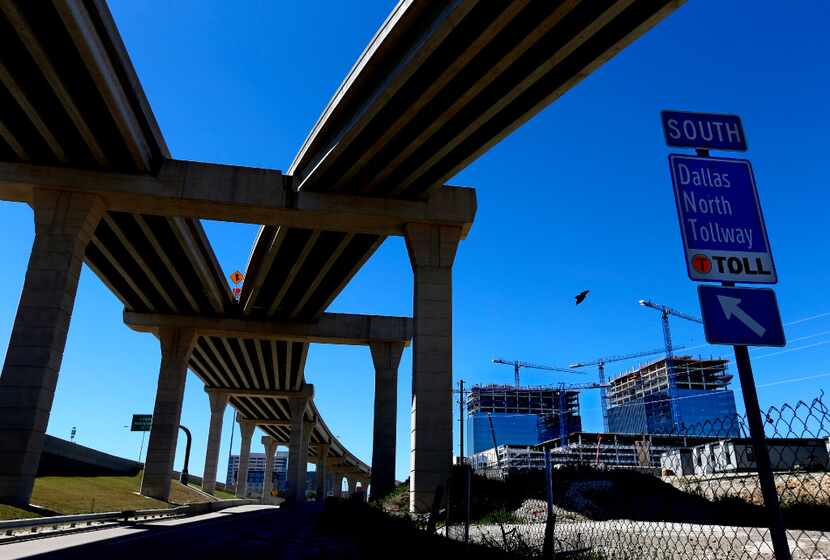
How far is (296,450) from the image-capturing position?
69.1 m

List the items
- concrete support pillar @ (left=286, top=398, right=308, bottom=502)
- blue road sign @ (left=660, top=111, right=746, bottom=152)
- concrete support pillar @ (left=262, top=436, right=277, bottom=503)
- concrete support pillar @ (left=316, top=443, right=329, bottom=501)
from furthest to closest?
concrete support pillar @ (left=316, top=443, right=329, bottom=501)
concrete support pillar @ (left=262, top=436, right=277, bottom=503)
concrete support pillar @ (left=286, top=398, right=308, bottom=502)
blue road sign @ (left=660, top=111, right=746, bottom=152)

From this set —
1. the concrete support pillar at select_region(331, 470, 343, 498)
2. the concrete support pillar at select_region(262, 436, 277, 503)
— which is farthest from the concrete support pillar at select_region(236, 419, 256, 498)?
the concrete support pillar at select_region(331, 470, 343, 498)

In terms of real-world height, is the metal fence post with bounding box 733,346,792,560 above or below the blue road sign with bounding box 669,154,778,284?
below

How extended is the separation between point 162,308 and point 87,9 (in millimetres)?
28320

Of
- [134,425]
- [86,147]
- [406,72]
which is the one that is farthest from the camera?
[134,425]

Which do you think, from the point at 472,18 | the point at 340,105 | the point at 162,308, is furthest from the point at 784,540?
the point at 162,308

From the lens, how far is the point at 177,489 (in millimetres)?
46031

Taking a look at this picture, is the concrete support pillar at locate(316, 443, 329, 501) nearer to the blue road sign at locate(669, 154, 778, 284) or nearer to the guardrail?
the guardrail

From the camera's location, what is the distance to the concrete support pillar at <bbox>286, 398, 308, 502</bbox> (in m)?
68.9

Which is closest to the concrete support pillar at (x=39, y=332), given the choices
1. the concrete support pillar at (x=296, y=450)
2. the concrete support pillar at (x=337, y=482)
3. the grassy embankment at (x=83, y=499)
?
the grassy embankment at (x=83, y=499)

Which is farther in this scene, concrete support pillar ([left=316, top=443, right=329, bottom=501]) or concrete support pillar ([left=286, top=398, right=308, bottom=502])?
concrete support pillar ([left=316, top=443, right=329, bottom=501])

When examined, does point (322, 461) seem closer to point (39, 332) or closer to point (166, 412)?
point (166, 412)

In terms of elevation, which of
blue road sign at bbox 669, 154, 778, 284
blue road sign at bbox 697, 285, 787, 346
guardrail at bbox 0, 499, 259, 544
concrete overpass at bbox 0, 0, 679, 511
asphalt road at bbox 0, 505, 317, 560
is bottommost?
asphalt road at bbox 0, 505, 317, 560

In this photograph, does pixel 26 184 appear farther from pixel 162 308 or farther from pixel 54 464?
pixel 54 464
